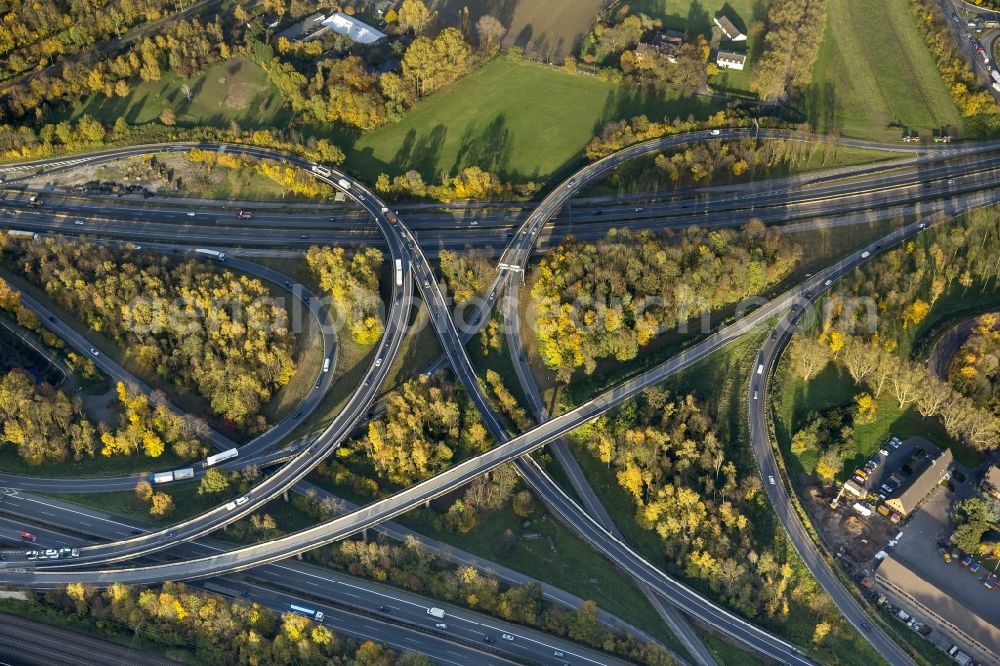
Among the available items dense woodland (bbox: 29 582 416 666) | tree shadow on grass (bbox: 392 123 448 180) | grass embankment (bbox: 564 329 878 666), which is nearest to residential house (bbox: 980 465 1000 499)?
grass embankment (bbox: 564 329 878 666)

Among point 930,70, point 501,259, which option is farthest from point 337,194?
point 930,70

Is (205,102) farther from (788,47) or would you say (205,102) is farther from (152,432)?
(788,47)

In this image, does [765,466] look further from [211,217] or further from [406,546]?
[211,217]

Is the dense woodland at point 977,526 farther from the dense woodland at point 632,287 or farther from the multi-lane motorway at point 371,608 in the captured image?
the multi-lane motorway at point 371,608

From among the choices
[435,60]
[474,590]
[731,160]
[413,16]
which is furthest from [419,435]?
[413,16]

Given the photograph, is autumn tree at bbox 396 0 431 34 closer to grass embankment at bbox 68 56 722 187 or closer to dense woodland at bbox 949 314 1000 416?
grass embankment at bbox 68 56 722 187

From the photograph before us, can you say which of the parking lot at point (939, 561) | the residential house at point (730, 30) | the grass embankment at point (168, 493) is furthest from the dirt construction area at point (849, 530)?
the residential house at point (730, 30)
